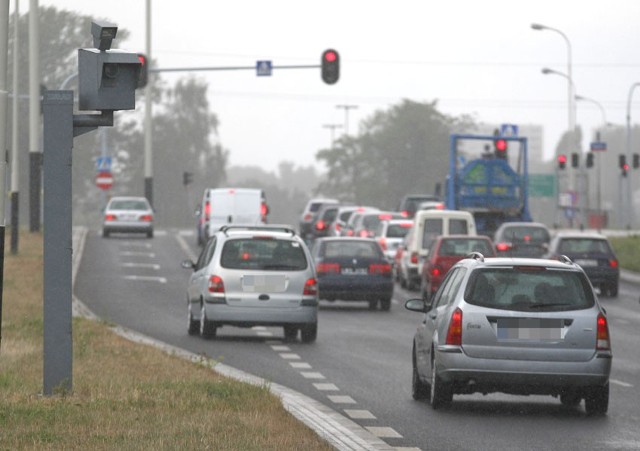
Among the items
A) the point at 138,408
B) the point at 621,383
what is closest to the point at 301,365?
the point at 621,383

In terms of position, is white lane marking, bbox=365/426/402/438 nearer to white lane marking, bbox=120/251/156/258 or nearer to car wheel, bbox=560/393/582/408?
car wheel, bbox=560/393/582/408

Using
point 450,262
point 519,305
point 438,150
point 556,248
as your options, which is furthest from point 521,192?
point 438,150

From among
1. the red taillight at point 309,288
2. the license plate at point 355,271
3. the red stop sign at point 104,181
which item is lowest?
the license plate at point 355,271

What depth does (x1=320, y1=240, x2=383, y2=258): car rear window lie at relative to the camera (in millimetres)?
38094

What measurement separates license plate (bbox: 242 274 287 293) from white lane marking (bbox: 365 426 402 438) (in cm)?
1177

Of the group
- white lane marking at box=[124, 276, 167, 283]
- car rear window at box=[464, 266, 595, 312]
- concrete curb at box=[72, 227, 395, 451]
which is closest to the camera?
concrete curb at box=[72, 227, 395, 451]

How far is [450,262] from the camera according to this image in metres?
38.7

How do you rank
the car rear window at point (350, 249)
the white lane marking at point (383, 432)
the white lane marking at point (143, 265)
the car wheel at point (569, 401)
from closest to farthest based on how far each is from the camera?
the white lane marking at point (383, 432)
the car wheel at point (569, 401)
the car rear window at point (350, 249)
the white lane marking at point (143, 265)

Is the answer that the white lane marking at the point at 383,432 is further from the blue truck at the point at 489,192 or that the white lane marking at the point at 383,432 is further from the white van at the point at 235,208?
the white van at the point at 235,208

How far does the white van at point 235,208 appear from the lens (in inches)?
2288

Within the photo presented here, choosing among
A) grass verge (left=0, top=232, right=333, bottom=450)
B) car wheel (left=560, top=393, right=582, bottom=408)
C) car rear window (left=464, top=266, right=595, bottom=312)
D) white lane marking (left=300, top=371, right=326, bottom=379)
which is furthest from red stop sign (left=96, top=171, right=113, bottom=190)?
car rear window (left=464, top=266, right=595, bottom=312)

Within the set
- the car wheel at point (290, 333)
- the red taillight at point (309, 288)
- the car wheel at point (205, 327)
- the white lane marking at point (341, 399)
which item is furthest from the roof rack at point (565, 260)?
the car wheel at point (290, 333)

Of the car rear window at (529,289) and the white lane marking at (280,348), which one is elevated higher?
the car rear window at (529,289)

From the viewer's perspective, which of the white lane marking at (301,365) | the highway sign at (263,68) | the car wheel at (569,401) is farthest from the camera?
the highway sign at (263,68)
